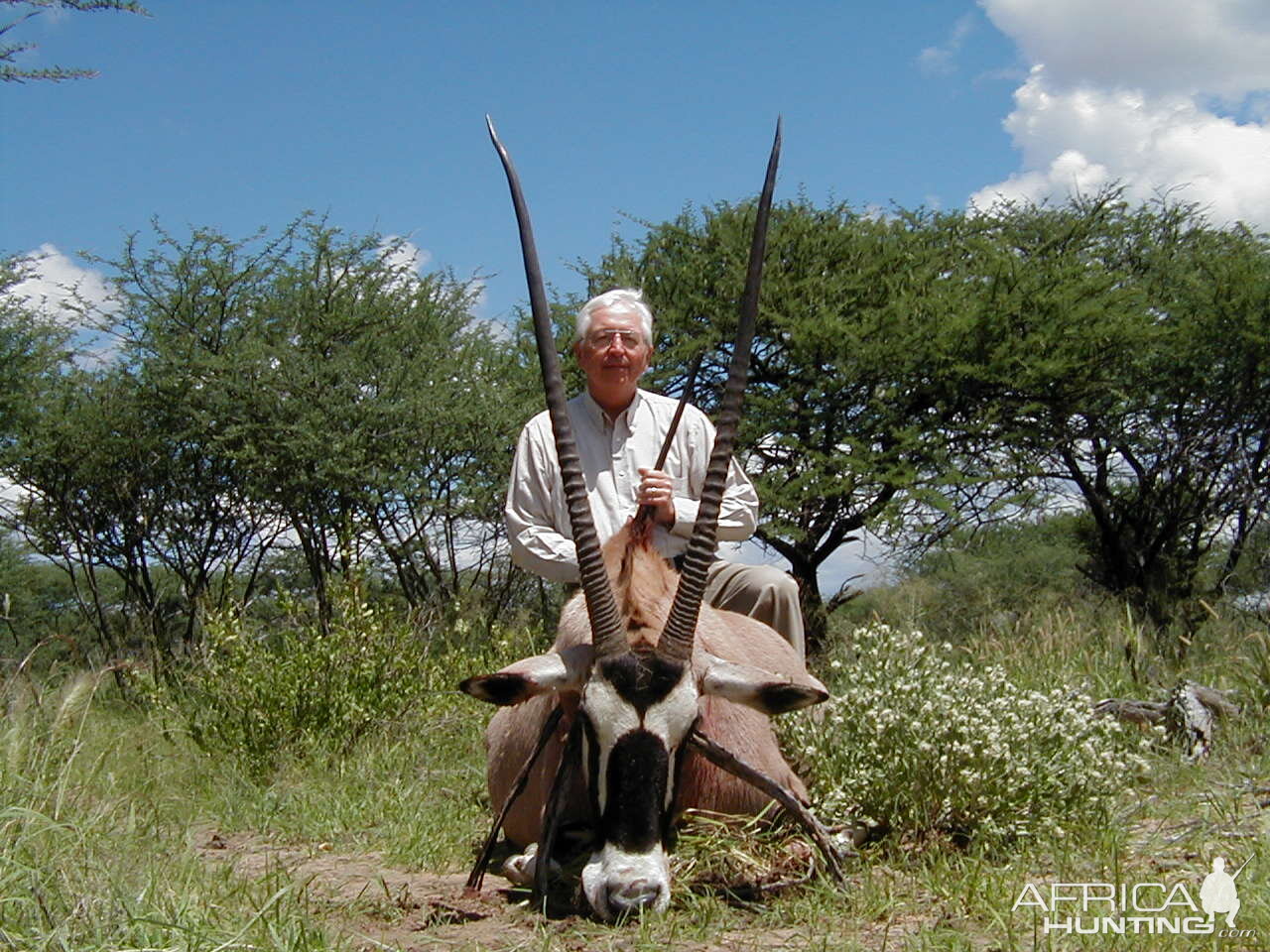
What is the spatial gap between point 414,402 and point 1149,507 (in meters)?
9.69

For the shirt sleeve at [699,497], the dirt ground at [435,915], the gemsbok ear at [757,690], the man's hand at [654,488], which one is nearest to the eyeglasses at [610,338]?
the shirt sleeve at [699,497]

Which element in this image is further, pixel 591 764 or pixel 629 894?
pixel 591 764

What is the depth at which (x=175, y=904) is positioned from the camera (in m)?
2.91

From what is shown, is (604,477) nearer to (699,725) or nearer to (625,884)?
(699,725)

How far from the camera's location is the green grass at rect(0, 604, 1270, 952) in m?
2.87

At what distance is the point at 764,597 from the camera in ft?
16.6

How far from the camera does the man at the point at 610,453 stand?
4.70 m

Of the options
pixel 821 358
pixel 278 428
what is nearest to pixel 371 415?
pixel 278 428

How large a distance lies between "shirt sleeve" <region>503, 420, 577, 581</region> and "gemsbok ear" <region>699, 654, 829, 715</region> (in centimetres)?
113

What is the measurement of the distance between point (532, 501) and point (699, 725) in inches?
57.5

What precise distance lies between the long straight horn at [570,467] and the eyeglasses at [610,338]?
97cm

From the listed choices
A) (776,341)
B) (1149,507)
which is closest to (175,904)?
(776,341)

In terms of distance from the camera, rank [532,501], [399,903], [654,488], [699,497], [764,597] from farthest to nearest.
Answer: [764,597] < [532,501] < [699,497] < [654,488] < [399,903]

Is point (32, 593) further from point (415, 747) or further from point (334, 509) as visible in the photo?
point (415, 747)
